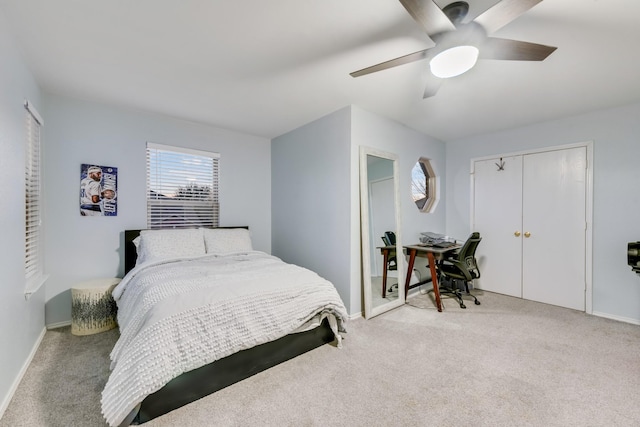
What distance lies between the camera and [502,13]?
1.31 m

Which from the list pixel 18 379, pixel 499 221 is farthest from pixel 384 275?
pixel 18 379

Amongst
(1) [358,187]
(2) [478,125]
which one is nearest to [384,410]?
(1) [358,187]

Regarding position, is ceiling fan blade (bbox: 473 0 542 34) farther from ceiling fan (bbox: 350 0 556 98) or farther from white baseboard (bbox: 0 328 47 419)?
white baseboard (bbox: 0 328 47 419)

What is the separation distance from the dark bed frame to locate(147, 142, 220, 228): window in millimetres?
2211

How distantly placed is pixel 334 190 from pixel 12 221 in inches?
106

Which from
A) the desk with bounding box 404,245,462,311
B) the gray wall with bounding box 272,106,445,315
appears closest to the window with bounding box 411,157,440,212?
the gray wall with bounding box 272,106,445,315

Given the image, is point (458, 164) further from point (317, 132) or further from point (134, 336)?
point (134, 336)

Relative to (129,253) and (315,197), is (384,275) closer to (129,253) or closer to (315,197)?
(315,197)

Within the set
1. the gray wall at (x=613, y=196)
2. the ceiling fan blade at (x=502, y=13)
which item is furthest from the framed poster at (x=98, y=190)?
the gray wall at (x=613, y=196)

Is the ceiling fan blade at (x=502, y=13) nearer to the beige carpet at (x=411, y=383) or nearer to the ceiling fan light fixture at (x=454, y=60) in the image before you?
the ceiling fan light fixture at (x=454, y=60)

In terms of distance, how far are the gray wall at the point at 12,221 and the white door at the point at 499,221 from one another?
16.7 feet

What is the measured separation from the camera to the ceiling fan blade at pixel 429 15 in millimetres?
1236

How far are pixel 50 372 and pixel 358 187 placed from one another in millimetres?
3071

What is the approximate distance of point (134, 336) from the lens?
5.50 feet
